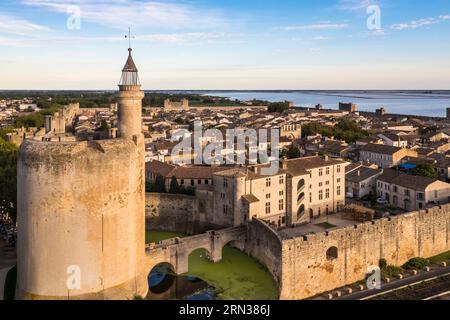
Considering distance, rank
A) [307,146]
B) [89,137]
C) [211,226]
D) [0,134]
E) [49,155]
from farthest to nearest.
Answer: [307,146]
[0,134]
[211,226]
[89,137]
[49,155]

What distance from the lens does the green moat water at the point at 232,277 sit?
2345cm

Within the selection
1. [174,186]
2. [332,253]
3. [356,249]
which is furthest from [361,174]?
[332,253]

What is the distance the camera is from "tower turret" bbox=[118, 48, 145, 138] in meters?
21.3

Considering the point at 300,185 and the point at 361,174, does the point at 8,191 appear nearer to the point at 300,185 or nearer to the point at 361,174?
the point at 300,185

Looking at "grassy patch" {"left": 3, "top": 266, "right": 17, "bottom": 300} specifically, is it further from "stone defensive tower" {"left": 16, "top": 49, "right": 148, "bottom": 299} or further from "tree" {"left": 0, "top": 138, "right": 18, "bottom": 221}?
"tree" {"left": 0, "top": 138, "right": 18, "bottom": 221}

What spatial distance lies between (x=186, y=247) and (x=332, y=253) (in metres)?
7.64

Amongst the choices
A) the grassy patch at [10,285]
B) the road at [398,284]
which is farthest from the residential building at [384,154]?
the grassy patch at [10,285]

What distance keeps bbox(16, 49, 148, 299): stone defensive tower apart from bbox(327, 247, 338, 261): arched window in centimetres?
1026

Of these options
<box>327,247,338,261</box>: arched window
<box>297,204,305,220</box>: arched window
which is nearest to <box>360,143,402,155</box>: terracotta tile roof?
<box>297,204,305,220</box>: arched window

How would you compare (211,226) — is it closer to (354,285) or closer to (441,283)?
(354,285)

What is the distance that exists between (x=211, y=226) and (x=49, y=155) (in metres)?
16.0

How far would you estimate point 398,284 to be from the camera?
79.0ft
